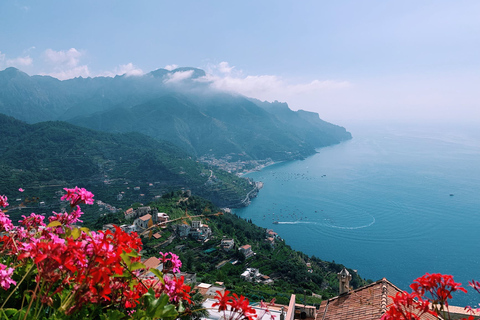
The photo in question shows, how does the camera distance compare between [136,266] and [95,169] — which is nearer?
[136,266]

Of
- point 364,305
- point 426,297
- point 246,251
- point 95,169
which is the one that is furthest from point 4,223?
point 95,169

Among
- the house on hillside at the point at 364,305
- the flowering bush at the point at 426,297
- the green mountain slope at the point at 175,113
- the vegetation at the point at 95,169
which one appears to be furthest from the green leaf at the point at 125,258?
the green mountain slope at the point at 175,113

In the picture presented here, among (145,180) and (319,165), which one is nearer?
(145,180)

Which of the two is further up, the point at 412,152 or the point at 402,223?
the point at 412,152

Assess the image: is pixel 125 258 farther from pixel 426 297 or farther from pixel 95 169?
pixel 95 169

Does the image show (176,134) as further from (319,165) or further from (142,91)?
(142,91)

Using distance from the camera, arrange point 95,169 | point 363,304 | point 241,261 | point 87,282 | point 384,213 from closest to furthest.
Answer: point 87,282 → point 363,304 → point 241,261 → point 384,213 → point 95,169

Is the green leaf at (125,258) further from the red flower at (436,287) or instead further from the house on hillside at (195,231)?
the house on hillside at (195,231)

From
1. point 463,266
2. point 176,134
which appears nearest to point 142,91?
point 176,134

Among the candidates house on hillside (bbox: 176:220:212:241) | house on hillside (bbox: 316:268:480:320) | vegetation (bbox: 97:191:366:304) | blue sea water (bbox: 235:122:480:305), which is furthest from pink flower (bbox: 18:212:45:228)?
blue sea water (bbox: 235:122:480:305)
